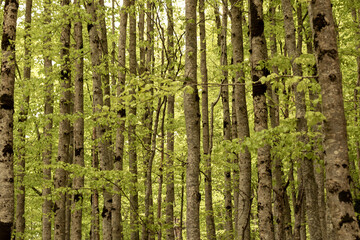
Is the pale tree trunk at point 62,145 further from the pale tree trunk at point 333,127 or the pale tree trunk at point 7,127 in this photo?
the pale tree trunk at point 333,127

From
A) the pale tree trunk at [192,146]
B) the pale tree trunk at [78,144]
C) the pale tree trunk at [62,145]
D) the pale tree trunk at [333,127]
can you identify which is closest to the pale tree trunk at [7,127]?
the pale tree trunk at [78,144]

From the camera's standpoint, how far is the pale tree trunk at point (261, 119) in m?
6.41

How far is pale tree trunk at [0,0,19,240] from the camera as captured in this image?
288 inches

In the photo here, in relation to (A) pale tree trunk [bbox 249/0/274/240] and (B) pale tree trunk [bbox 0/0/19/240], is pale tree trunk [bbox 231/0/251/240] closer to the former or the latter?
(A) pale tree trunk [bbox 249/0/274/240]

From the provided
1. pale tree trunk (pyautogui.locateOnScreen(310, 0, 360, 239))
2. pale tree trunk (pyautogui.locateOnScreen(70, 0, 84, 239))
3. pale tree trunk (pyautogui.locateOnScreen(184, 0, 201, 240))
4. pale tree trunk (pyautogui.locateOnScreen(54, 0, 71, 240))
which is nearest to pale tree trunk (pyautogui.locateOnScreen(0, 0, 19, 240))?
pale tree trunk (pyautogui.locateOnScreen(70, 0, 84, 239))

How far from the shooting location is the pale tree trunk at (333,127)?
4.13 m

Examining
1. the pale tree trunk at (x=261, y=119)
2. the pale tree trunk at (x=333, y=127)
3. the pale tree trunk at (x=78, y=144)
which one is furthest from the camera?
the pale tree trunk at (x=78, y=144)

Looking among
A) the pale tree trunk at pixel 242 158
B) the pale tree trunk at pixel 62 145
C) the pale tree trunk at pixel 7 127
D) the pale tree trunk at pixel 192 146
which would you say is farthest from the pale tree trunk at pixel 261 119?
the pale tree trunk at pixel 62 145

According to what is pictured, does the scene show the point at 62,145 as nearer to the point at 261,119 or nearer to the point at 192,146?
the point at 192,146

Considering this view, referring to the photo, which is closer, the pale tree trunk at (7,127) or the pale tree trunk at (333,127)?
the pale tree trunk at (333,127)

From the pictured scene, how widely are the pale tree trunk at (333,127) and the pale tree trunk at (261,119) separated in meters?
1.94

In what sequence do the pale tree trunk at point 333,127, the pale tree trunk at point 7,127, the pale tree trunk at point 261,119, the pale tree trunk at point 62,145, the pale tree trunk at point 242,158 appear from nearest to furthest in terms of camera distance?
1. the pale tree trunk at point 333,127
2. the pale tree trunk at point 261,119
3. the pale tree trunk at point 7,127
4. the pale tree trunk at point 242,158
5. the pale tree trunk at point 62,145

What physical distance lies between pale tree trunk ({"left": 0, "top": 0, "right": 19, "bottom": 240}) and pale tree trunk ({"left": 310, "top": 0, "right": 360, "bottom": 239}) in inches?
236

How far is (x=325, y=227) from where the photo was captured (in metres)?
12.6
